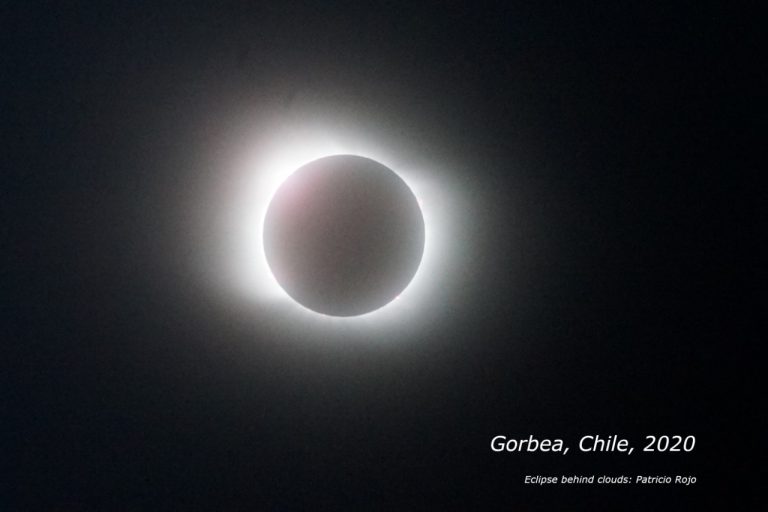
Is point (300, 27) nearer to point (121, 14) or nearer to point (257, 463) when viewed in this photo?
point (121, 14)

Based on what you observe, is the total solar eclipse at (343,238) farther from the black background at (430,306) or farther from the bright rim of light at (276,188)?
the black background at (430,306)

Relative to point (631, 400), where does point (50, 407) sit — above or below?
below

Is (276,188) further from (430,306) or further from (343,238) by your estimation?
(430,306)

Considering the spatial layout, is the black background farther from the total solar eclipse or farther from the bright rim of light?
the total solar eclipse

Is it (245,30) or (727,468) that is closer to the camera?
(245,30)

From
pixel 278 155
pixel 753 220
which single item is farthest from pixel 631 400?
pixel 278 155

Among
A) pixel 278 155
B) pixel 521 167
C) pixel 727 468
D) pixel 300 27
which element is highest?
pixel 300 27

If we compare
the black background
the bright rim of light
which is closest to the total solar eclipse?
the bright rim of light
